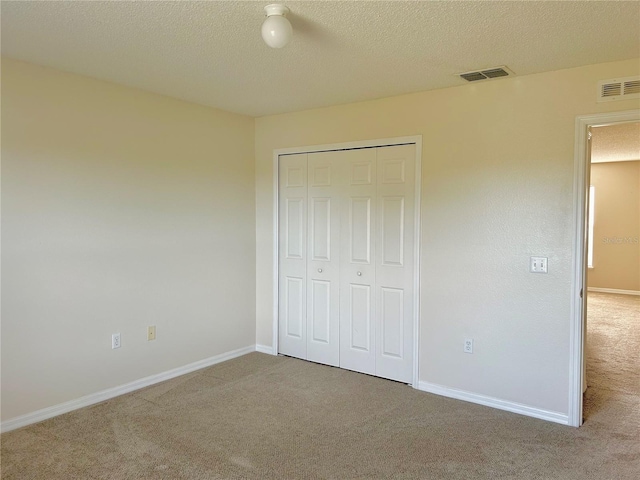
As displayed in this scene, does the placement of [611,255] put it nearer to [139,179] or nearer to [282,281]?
[282,281]

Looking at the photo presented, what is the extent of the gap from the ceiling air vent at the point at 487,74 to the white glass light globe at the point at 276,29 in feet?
4.82

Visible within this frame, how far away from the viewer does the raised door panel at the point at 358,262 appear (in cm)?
385

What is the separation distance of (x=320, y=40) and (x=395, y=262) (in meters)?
1.88

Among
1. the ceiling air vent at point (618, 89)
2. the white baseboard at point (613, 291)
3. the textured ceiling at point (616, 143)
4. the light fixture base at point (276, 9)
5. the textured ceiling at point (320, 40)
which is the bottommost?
the white baseboard at point (613, 291)

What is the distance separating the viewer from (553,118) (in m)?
2.98

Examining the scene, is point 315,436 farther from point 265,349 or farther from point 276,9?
point 276,9

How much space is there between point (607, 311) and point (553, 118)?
4.84 meters

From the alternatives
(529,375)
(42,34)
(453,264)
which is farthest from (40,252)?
(529,375)

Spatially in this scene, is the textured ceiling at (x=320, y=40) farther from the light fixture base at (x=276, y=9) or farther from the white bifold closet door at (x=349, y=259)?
the white bifold closet door at (x=349, y=259)

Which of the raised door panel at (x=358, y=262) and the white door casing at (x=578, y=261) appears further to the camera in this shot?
the raised door panel at (x=358, y=262)

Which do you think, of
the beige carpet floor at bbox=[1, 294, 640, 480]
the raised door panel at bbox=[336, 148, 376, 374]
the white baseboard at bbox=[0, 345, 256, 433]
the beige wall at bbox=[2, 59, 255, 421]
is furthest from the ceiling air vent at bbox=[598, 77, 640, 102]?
the white baseboard at bbox=[0, 345, 256, 433]

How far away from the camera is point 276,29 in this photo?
2.07 m

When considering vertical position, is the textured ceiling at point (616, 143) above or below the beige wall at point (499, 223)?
above

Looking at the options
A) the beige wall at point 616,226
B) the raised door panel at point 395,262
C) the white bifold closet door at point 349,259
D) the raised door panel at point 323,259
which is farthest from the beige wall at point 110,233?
the beige wall at point 616,226
